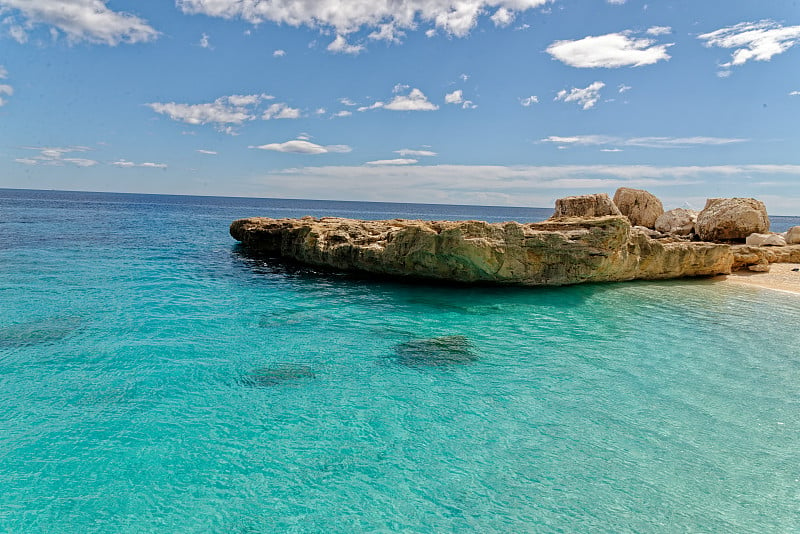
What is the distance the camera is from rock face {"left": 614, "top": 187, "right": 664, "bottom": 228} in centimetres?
4269

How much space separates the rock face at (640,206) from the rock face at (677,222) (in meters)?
1.39

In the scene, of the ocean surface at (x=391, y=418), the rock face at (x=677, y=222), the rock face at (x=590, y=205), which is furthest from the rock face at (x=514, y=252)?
the rock face at (x=677, y=222)

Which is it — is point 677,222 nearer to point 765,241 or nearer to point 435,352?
point 765,241

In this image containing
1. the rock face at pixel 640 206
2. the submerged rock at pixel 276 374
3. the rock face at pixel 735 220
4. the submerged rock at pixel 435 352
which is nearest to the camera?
the submerged rock at pixel 276 374

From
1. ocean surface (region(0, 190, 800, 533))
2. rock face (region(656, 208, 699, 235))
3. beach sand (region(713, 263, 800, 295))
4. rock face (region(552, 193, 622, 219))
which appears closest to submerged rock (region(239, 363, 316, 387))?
ocean surface (region(0, 190, 800, 533))

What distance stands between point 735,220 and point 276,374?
36.3 meters

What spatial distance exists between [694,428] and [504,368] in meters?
3.82

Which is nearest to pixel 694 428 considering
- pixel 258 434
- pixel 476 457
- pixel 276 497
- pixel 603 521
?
pixel 603 521

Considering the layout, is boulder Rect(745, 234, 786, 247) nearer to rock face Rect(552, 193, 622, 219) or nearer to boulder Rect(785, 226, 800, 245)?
boulder Rect(785, 226, 800, 245)

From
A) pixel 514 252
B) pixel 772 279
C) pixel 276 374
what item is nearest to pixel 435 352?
pixel 276 374

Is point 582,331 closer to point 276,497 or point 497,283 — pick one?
point 497,283

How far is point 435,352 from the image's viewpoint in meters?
11.2

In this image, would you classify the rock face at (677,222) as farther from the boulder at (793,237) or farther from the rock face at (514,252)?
the rock face at (514,252)

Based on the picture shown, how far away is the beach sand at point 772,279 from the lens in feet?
69.4
